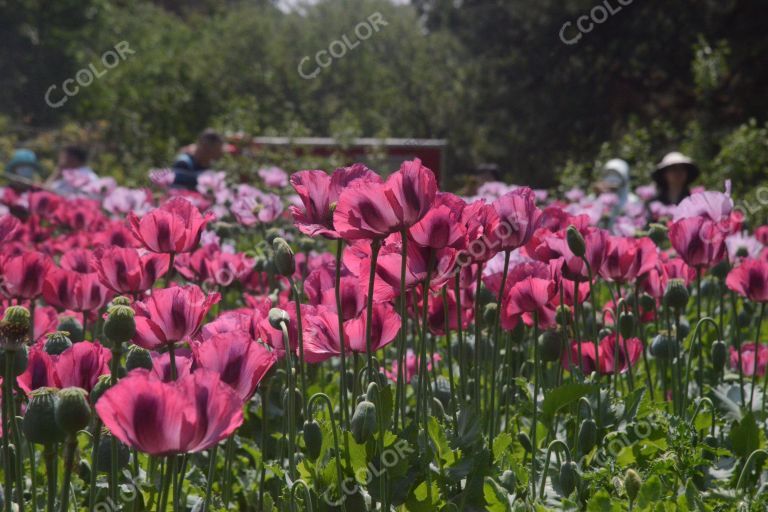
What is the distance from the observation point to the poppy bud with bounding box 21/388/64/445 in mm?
1076

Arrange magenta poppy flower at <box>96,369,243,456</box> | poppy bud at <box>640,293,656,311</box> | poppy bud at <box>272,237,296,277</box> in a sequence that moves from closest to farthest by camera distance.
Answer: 1. magenta poppy flower at <box>96,369,243,456</box>
2. poppy bud at <box>272,237,296,277</box>
3. poppy bud at <box>640,293,656,311</box>

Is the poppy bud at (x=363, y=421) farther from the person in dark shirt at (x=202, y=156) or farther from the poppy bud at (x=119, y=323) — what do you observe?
the person in dark shirt at (x=202, y=156)

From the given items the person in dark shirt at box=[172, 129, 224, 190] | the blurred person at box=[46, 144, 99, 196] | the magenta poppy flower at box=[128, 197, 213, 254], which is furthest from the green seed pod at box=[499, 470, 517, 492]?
the person in dark shirt at box=[172, 129, 224, 190]

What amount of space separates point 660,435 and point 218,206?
3.30 m

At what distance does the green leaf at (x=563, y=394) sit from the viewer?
153 centimetres

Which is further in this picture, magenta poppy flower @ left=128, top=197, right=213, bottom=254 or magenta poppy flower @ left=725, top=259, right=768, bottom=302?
magenta poppy flower @ left=725, top=259, right=768, bottom=302

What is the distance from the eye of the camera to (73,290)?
181 centimetres

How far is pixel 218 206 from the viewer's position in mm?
4594

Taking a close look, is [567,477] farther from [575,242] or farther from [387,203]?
[387,203]

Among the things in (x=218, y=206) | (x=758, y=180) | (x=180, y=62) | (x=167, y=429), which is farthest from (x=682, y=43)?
(x=167, y=429)

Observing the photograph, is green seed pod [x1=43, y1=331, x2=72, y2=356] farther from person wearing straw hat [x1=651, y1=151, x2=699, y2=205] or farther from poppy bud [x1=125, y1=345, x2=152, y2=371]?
person wearing straw hat [x1=651, y1=151, x2=699, y2=205]

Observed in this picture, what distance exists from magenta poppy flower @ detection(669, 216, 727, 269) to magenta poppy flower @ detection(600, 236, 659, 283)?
0.19ft

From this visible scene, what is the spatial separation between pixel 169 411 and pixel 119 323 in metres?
0.37

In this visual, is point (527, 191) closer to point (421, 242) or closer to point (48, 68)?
point (421, 242)
